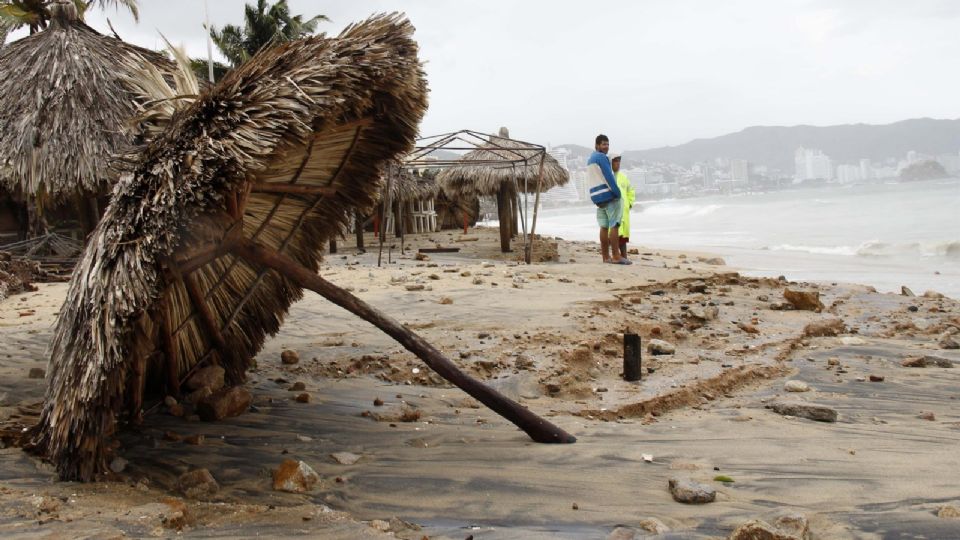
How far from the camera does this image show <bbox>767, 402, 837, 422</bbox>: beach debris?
15.7ft

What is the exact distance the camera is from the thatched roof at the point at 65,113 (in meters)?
4.92

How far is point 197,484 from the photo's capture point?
3.41m

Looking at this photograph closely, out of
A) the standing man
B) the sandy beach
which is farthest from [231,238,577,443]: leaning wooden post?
the standing man

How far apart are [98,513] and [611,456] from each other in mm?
2355

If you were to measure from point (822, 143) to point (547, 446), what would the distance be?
112m

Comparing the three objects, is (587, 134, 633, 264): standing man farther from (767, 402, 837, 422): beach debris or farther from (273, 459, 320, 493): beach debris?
(273, 459, 320, 493): beach debris

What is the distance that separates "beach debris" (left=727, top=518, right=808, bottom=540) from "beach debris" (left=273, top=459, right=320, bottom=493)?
1796 mm

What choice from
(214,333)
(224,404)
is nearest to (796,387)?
(224,404)

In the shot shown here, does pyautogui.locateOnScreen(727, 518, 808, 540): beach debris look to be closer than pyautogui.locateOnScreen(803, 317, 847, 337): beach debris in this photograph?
Yes

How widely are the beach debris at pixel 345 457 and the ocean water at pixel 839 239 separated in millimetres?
11514

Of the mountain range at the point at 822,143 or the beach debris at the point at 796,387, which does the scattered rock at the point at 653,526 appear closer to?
the beach debris at the point at 796,387

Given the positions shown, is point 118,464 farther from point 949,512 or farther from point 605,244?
point 605,244

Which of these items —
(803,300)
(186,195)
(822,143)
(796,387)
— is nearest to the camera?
(186,195)

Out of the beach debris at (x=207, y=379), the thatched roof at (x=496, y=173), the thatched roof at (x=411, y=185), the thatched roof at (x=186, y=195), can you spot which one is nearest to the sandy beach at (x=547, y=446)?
the beach debris at (x=207, y=379)
